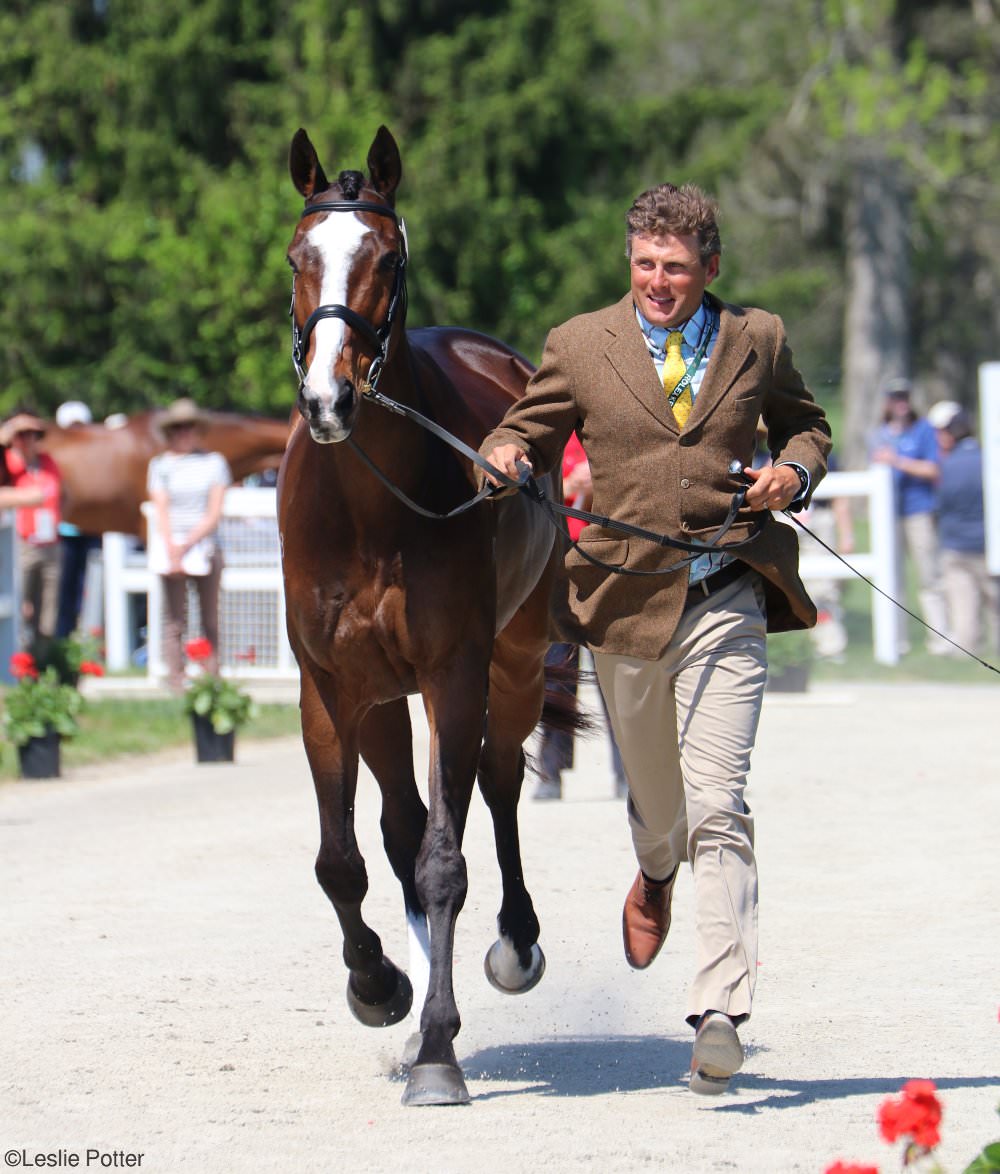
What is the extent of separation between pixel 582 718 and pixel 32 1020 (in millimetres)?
2465

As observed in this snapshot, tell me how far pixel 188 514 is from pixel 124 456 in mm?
3268

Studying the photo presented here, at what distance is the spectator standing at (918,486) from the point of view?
18562mm

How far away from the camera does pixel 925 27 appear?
3650cm

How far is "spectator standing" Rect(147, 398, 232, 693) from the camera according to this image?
15.8 m

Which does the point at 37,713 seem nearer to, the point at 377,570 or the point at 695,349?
the point at 377,570

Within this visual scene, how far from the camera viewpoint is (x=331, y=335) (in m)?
5.10

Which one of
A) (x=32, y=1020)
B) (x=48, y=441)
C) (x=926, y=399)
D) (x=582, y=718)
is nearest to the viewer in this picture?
(x=32, y=1020)

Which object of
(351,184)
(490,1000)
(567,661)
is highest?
(351,184)

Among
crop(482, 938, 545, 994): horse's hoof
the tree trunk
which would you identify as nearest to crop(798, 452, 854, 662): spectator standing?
crop(482, 938, 545, 994): horse's hoof

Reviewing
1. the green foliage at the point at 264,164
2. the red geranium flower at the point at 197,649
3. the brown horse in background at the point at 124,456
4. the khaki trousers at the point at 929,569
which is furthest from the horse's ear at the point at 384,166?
the green foliage at the point at 264,164

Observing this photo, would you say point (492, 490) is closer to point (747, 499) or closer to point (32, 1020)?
point (747, 499)

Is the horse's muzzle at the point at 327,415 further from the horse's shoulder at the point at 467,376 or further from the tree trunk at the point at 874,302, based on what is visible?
the tree trunk at the point at 874,302

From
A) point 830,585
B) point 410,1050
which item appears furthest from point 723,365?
point 830,585

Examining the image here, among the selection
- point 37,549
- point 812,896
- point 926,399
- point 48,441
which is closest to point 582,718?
point 812,896
